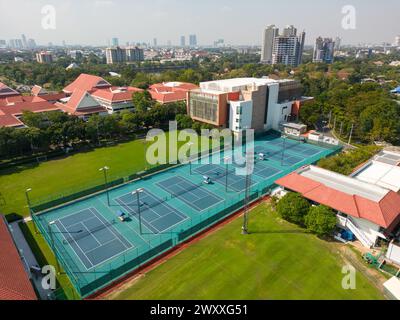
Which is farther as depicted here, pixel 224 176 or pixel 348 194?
pixel 224 176

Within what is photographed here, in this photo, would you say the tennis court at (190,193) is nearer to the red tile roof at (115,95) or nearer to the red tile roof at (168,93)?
the red tile roof at (168,93)

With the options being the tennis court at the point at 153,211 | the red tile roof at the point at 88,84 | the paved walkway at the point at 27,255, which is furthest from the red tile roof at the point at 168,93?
the paved walkway at the point at 27,255

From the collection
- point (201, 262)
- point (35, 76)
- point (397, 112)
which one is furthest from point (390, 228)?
point (35, 76)

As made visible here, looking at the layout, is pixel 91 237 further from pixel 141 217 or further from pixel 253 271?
pixel 253 271

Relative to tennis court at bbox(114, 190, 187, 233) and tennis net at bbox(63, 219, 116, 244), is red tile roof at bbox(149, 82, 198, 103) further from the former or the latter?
tennis net at bbox(63, 219, 116, 244)

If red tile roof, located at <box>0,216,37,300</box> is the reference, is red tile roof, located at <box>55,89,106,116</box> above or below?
above

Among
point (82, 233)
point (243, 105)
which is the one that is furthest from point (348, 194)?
point (243, 105)

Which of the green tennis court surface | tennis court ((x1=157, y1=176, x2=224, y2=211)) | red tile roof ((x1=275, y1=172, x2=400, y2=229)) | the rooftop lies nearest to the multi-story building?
the green tennis court surface
